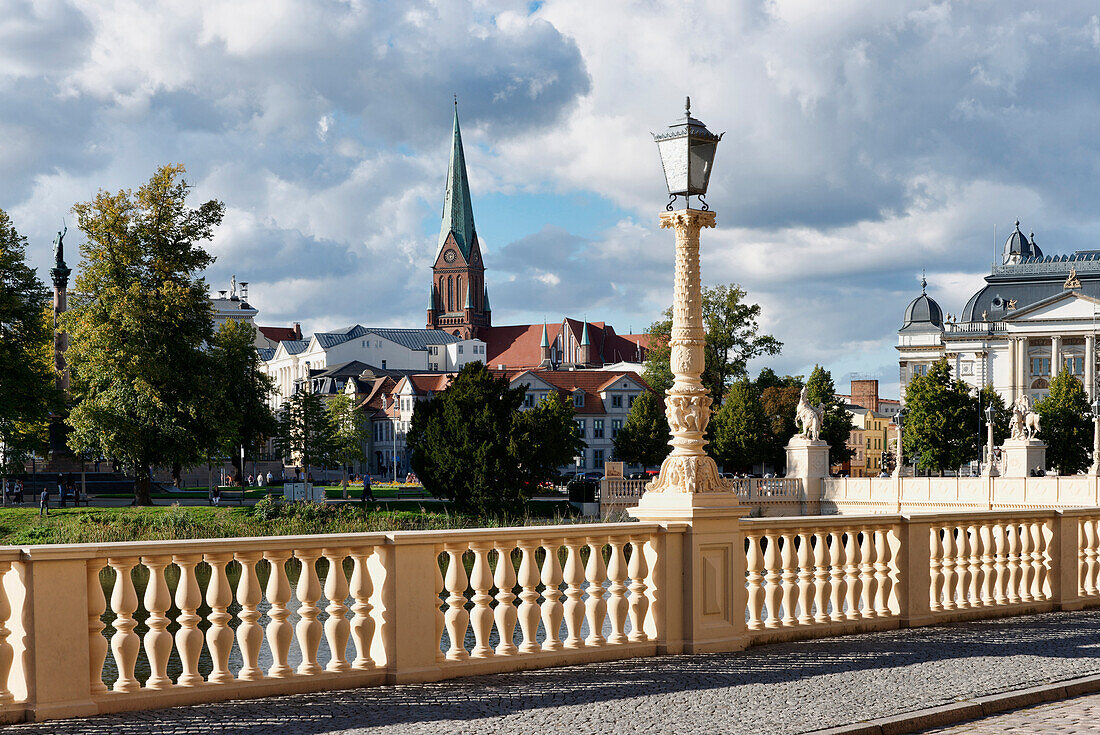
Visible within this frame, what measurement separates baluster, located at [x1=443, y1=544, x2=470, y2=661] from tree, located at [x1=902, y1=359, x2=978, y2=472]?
7562 cm

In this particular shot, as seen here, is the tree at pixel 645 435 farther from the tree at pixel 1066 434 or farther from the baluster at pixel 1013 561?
the baluster at pixel 1013 561

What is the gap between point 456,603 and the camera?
31.1 ft

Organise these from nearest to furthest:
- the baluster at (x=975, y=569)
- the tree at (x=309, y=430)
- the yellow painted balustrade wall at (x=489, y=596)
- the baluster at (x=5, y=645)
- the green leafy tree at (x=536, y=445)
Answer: the baluster at (x=5, y=645) < the yellow painted balustrade wall at (x=489, y=596) < the baluster at (x=975, y=569) < the green leafy tree at (x=536, y=445) < the tree at (x=309, y=430)

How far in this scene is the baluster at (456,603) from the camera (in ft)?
31.1

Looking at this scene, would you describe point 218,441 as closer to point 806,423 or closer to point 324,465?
point 806,423

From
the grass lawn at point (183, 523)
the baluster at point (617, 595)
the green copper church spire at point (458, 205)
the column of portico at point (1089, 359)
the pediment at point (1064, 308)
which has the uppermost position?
the green copper church spire at point (458, 205)

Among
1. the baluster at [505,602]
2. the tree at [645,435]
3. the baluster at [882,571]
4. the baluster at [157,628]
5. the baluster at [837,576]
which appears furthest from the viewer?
the tree at [645,435]

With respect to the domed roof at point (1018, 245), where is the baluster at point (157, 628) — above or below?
below

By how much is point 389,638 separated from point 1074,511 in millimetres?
8834

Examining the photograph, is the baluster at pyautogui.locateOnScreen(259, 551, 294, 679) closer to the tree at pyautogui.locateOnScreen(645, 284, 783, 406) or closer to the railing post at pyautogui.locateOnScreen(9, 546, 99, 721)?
the railing post at pyautogui.locateOnScreen(9, 546, 99, 721)

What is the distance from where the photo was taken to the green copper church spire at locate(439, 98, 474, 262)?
176125 mm

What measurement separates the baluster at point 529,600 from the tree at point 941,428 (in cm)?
7507

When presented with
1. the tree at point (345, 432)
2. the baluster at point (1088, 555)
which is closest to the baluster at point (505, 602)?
the baluster at point (1088, 555)

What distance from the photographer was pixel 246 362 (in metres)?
67.2
